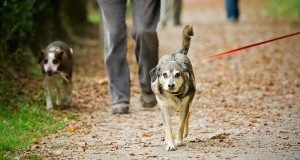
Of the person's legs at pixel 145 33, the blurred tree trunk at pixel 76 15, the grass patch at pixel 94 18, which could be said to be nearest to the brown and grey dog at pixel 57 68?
the person's legs at pixel 145 33

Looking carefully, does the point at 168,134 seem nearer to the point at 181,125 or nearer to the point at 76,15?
the point at 181,125

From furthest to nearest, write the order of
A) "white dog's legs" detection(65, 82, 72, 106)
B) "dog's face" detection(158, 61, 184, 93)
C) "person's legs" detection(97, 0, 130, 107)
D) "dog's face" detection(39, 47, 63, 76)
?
"white dog's legs" detection(65, 82, 72, 106) < "dog's face" detection(39, 47, 63, 76) < "person's legs" detection(97, 0, 130, 107) < "dog's face" detection(158, 61, 184, 93)

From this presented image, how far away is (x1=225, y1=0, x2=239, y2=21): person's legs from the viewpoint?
22969 mm

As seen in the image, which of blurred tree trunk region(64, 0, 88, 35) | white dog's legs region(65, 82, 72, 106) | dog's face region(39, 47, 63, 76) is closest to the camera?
dog's face region(39, 47, 63, 76)

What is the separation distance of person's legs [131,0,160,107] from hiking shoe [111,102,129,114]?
0.43 m

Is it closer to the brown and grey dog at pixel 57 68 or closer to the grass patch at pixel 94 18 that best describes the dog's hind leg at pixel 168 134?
the brown and grey dog at pixel 57 68

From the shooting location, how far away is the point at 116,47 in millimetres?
9523

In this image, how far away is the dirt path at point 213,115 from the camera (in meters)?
7.01

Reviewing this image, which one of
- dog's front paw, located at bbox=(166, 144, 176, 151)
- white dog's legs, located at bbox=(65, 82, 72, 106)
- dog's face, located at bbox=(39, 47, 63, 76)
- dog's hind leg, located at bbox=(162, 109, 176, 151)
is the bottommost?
dog's front paw, located at bbox=(166, 144, 176, 151)

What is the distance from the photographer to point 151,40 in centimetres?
952

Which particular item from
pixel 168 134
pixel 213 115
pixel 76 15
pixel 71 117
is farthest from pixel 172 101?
pixel 76 15

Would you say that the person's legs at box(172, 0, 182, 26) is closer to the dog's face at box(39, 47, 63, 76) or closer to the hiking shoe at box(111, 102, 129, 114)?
the dog's face at box(39, 47, 63, 76)

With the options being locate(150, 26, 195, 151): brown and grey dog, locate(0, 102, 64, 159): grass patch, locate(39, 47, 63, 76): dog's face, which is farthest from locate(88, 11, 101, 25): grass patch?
locate(150, 26, 195, 151): brown and grey dog

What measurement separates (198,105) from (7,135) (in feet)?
11.5
